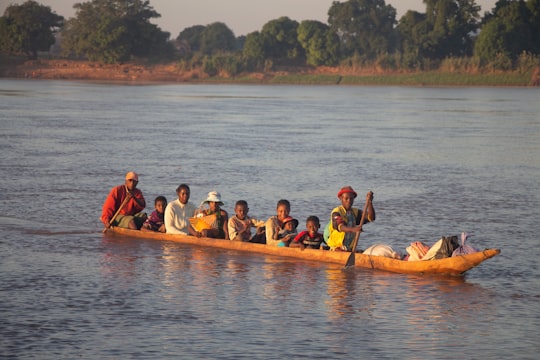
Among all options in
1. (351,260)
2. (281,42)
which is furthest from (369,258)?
(281,42)

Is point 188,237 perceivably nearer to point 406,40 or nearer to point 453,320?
point 453,320

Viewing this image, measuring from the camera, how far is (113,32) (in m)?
93.1

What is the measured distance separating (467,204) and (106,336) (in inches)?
449

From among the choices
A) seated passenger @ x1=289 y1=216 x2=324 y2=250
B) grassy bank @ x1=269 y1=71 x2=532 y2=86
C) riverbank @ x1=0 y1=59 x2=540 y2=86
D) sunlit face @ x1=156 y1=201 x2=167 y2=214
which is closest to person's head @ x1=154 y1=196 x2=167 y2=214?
sunlit face @ x1=156 y1=201 x2=167 y2=214

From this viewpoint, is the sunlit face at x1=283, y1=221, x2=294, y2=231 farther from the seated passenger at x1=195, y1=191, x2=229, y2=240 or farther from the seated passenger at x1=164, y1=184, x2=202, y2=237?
the seated passenger at x1=164, y1=184, x2=202, y2=237

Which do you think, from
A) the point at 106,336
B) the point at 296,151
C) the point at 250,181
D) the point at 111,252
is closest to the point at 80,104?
the point at 296,151

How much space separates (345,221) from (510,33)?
63.7 m

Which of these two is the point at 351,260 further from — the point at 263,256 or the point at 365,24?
the point at 365,24

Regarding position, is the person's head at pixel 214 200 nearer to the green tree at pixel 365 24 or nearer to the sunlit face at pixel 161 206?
the sunlit face at pixel 161 206

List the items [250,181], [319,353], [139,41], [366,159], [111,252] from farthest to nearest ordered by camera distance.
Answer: [139,41]
[366,159]
[250,181]
[111,252]
[319,353]

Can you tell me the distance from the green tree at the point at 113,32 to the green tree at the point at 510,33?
1228 inches

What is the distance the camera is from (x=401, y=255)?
46.7 ft

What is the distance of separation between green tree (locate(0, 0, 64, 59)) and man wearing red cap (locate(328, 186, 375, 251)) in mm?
86344

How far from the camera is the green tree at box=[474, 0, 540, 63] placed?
7450cm
